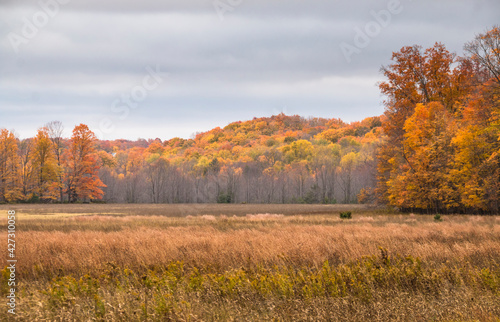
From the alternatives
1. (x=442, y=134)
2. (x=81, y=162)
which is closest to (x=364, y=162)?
(x=442, y=134)

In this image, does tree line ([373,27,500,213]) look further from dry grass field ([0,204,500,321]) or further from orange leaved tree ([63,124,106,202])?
orange leaved tree ([63,124,106,202])

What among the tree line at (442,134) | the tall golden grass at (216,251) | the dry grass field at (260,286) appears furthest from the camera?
the tree line at (442,134)

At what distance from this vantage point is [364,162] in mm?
76688

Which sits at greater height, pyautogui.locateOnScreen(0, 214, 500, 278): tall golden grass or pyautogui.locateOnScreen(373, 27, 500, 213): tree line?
pyautogui.locateOnScreen(373, 27, 500, 213): tree line

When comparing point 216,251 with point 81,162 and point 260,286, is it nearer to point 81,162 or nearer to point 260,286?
point 260,286

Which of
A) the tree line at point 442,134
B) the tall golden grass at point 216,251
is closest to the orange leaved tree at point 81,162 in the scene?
the tree line at point 442,134

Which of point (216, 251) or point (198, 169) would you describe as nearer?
point (216, 251)

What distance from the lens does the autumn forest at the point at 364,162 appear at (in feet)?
114

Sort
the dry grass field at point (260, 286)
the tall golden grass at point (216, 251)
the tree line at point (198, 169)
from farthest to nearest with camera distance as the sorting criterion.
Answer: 1. the tree line at point (198, 169)
2. the tall golden grass at point (216, 251)
3. the dry grass field at point (260, 286)

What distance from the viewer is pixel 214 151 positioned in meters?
149

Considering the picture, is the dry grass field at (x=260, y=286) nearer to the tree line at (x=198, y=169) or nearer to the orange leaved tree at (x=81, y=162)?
the tree line at (x=198, y=169)

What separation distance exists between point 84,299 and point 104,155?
343 feet

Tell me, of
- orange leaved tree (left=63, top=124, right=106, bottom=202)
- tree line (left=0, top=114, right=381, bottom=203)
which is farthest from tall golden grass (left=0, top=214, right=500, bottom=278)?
orange leaved tree (left=63, top=124, right=106, bottom=202)

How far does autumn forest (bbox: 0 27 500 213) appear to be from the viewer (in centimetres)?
3484
